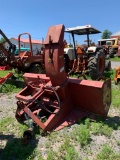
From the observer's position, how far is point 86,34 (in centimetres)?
829

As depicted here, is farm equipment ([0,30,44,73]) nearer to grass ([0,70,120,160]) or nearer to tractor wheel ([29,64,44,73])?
tractor wheel ([29,64,44,73])

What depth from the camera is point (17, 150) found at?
3090 millimetres

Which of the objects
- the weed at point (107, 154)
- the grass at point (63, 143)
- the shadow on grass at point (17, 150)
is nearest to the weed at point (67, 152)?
the grass at point (63, 143)

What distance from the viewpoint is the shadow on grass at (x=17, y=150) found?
2969 millimetres

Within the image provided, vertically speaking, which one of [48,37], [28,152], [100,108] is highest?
[48,37]

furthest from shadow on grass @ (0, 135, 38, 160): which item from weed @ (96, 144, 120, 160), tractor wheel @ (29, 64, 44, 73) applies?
tractor wheel @ (29, 64, 44, 73)

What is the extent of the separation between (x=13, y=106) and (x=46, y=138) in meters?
2.09

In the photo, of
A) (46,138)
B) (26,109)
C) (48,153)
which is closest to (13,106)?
(26,109)

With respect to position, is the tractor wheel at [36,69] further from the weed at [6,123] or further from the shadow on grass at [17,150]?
the shadow on grass at [17,150]

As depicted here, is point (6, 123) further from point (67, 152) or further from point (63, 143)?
point (67, 152)

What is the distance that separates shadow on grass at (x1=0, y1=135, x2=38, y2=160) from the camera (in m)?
2.97

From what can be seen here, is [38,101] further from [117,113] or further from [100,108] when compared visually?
[117,113]

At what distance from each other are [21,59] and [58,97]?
4985 millimetres

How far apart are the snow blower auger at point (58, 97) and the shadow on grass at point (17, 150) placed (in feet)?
0.61
